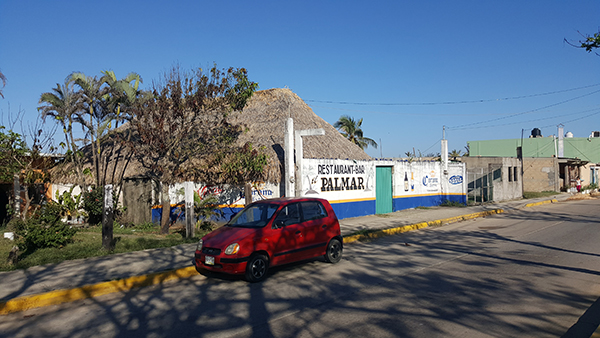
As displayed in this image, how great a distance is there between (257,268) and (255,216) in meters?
1.34

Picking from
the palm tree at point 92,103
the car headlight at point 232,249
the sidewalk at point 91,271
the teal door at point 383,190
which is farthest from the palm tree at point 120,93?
the teal door at point 383,190

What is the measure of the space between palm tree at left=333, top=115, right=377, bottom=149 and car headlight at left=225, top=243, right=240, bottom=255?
2995 cm

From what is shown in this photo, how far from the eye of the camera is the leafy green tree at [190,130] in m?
13.3

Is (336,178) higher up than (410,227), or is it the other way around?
(336,178)

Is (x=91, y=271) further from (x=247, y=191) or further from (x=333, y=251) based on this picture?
(x=247, y=191)

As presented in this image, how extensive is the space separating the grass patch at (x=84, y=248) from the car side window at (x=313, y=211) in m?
4.43

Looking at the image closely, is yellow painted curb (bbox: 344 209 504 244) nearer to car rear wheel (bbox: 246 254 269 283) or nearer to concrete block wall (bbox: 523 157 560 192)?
car rear wheel (bbox: 246 254 269 283)

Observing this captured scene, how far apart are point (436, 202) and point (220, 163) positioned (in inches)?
575

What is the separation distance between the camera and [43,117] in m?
15.4

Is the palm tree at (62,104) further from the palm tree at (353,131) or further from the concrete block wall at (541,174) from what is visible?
the concrete block wall at (541,174)

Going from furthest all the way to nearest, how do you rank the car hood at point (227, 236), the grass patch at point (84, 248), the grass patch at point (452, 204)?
the grass patch at point (452, 204)
the grass patch at point (84, 248)
the car hood at point (227, 236)

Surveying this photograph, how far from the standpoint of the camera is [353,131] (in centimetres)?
3716

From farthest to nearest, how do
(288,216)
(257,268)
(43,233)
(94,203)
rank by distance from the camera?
(94,203), (43,233), (288,216), (257,268)

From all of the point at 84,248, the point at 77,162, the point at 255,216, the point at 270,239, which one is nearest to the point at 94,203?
the point at 77,162
